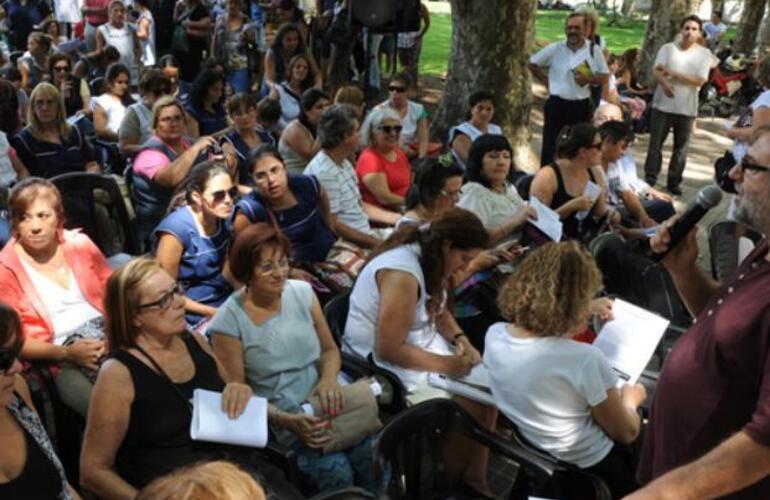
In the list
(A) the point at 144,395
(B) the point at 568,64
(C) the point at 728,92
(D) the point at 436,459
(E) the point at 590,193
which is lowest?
(C) the point at 728,92

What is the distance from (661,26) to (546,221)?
909cm

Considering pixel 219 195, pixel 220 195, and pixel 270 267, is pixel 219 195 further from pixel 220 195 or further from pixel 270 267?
pixel 270 267

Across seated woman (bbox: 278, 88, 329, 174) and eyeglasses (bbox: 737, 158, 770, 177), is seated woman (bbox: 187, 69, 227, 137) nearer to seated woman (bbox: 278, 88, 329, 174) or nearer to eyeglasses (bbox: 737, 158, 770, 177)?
seated woman (bbox: 278, 88, 329, 174)

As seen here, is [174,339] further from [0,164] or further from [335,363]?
[0,164]

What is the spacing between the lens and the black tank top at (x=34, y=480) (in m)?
2.14

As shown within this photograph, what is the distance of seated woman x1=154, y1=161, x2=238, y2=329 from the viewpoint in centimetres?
367

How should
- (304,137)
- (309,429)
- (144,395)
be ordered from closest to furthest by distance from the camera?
(144,395), (309,429), (304,137)

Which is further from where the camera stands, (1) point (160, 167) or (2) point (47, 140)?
(2) point (47, 140)

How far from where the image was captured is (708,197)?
7.61 ft

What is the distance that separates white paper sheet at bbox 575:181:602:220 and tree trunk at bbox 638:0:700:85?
7.56 m

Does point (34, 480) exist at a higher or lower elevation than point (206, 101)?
lower

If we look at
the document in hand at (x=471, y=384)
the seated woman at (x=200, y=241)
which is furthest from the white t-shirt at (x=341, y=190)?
the document in hand at (x=471, y=384)

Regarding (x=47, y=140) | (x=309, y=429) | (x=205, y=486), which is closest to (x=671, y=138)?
(x=47, y=140)

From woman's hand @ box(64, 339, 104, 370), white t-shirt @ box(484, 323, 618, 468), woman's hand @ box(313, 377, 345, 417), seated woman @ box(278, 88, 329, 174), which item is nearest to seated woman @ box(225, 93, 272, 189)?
seated woman @ box(278, 88, 329, 174)
